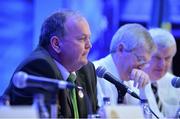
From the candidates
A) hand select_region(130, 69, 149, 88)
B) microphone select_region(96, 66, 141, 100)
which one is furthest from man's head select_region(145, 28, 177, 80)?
microphone select_region(96, 66, 141, 100)

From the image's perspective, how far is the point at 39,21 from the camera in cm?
348

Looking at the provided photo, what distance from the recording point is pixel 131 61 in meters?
2.82

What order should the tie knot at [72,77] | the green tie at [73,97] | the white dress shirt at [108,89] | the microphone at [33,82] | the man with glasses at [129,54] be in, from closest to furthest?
the microphone at [33,82], the green tie at [73,97], the tie knot at [72,77], the white dress shirt at [108,89], the man with glasses at [129,54]

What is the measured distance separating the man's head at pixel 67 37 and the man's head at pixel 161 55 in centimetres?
127

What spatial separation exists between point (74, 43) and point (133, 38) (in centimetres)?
75

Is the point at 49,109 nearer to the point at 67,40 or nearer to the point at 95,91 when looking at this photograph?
the point at 67,40

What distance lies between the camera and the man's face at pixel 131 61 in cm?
280

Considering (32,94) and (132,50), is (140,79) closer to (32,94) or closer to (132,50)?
(132,50)

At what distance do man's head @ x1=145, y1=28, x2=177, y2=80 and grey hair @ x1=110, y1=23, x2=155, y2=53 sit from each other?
1.71 feet

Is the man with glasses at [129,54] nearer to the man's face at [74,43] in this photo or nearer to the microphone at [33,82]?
the man's face at [74,43]

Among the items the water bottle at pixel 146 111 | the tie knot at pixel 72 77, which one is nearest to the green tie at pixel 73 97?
the tie knot at pixel 72 77

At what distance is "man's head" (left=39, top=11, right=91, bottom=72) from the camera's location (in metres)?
2.15

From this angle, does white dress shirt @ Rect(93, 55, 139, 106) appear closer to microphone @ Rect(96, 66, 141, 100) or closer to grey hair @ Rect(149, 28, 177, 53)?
microphone @ Rect(96, 66, 141, 100)

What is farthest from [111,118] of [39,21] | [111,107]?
[39,21]
